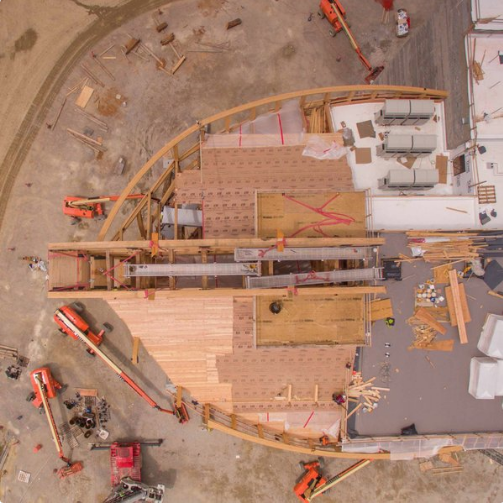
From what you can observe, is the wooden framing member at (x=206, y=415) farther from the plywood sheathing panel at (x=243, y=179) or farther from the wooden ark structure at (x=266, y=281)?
the plywood sheathing panel at (x=243, y=179)

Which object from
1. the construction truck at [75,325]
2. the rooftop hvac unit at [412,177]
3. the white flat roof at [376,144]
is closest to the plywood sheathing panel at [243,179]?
the white flat roof at [376,144]

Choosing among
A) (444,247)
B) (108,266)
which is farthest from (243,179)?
(444,247)

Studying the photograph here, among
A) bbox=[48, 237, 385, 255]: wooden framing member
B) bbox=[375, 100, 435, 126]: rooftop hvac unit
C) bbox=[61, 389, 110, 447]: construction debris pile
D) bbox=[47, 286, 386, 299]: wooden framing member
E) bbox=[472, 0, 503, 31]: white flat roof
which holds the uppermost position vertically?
bbox=[472, 0, 503, 31]: white flat roof

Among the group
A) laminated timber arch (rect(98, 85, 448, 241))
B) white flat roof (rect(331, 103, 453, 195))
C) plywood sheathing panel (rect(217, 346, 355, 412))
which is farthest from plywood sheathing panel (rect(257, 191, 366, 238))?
plywood sheathing panel (rect(217, 346, 355, 412))

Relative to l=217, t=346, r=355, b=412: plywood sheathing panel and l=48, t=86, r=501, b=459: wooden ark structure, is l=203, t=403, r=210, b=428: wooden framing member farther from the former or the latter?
l=217, t=346, r=355, b=412: plywood sheathing panel

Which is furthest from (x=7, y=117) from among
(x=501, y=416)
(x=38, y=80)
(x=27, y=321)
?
(x=501, y=416)
